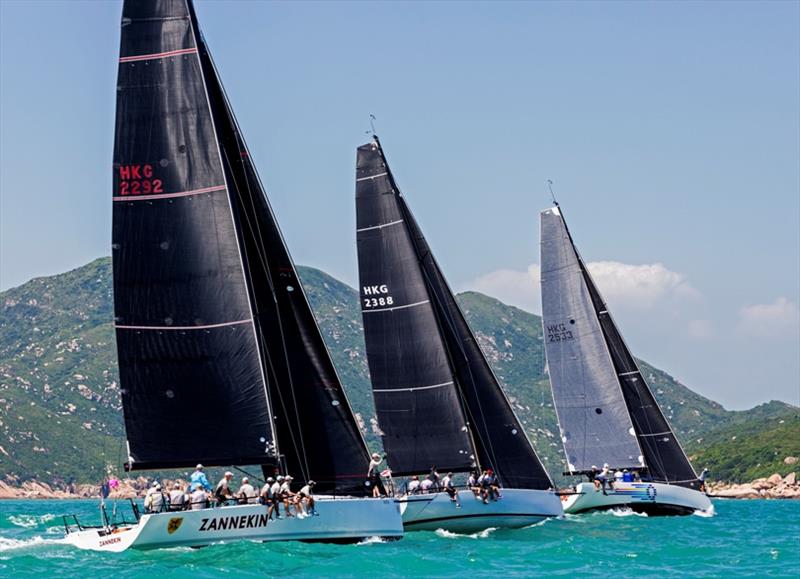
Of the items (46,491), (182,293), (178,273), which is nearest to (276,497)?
(182,293)

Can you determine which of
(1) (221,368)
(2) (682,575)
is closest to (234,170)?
(1) (221,368)

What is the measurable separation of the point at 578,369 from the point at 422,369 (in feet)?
47.3

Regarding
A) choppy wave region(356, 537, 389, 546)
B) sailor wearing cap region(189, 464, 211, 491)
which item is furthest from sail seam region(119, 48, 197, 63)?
choppy wave region(356, 537, 389, 546)

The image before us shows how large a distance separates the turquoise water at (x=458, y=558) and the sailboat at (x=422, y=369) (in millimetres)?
3030

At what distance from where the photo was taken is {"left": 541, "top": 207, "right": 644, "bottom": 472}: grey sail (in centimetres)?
5709

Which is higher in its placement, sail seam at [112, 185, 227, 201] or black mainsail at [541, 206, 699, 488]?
sail seam at [112, 185, 227, 201]

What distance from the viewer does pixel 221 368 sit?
34.2 meters

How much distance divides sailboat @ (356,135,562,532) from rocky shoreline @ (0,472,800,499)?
58.3 m

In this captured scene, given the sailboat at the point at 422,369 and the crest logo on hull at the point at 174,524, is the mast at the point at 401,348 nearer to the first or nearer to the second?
the sailboat at the point at 422,369

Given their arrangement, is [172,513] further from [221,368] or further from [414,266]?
[414,266]

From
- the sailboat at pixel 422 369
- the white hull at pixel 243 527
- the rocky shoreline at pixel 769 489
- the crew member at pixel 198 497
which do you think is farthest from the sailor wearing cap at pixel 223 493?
the rocky shoreline at pixel 769 489

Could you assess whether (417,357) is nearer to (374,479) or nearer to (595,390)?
(374,479)

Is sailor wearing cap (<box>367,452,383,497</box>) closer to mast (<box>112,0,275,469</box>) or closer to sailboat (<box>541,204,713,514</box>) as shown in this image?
mast (<box>112,0,275,469</box>)

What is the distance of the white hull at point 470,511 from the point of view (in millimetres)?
41750
